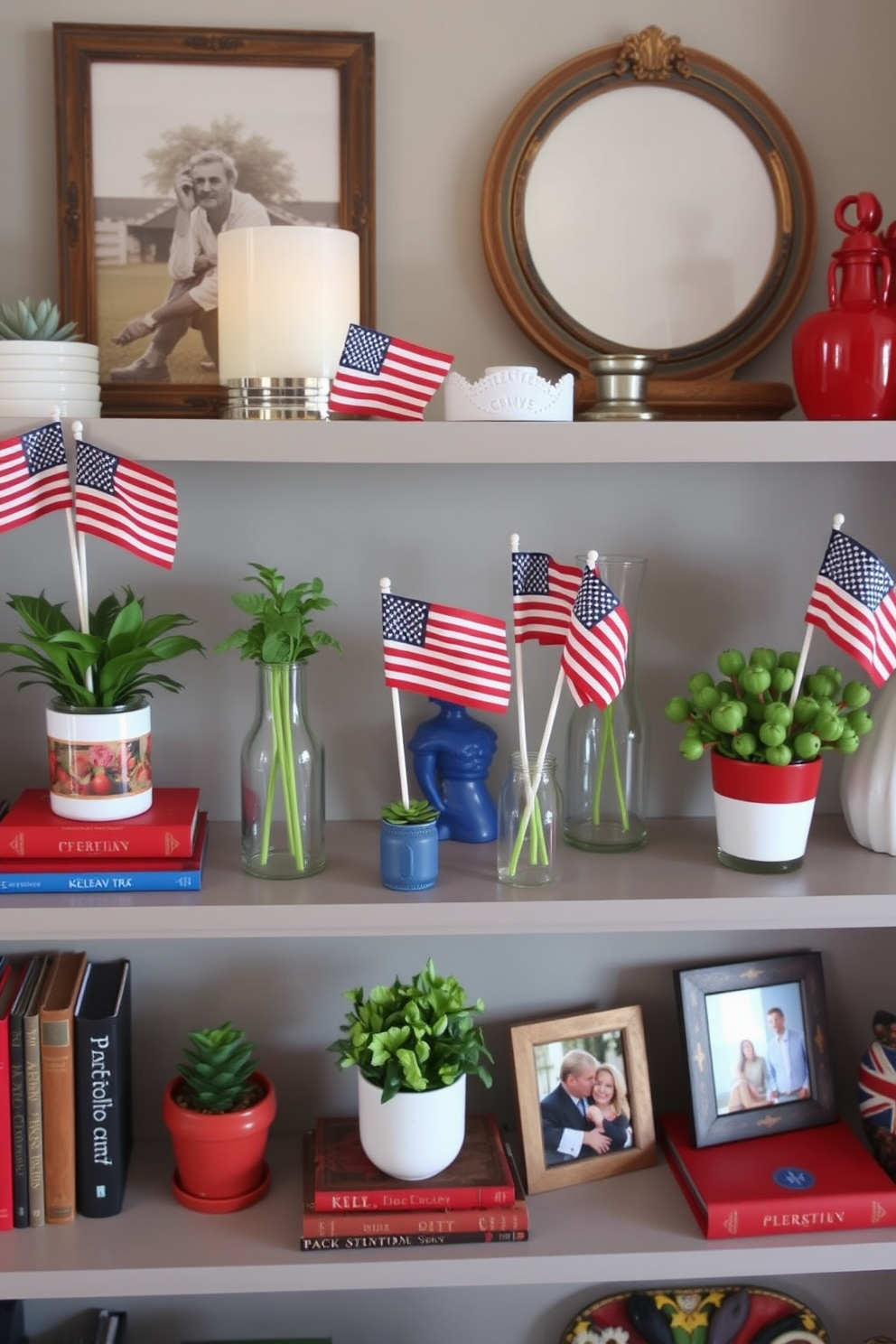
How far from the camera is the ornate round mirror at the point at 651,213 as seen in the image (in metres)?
1.35

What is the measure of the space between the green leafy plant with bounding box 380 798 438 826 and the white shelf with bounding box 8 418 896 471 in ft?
1.13

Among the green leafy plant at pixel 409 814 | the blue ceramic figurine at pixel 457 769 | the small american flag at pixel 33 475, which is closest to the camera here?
the small american flag at pixel 33 475

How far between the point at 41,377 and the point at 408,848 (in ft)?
1.86

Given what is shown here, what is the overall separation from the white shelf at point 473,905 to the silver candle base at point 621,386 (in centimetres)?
47

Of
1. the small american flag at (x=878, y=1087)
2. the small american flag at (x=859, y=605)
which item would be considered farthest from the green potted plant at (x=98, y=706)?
the small american flag at (x=878, y=1087)

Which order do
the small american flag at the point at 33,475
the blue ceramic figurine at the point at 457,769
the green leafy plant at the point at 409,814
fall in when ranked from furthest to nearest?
the blue ceramic figurine at the point at 457,769, the green leafy plant at the point at 409,814, the small american flag at the point at 33,475

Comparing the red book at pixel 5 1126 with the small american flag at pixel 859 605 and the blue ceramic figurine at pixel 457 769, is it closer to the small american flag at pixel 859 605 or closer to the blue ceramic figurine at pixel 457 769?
the blue ceramic figurine at pixel 457 769

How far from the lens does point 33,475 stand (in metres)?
1.20

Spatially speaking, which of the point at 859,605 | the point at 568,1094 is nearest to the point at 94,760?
the point at 568,1094

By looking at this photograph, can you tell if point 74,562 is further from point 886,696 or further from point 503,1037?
point 886,696

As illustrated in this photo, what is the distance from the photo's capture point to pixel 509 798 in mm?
1324

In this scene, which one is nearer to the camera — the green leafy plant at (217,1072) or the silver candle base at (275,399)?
the silver candle base at (275,399)

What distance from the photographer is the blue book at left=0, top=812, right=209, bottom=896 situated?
1.26m

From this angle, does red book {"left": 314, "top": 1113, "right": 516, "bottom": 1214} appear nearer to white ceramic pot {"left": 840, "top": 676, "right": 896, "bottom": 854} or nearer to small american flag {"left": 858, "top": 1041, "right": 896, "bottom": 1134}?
small american flag {"left": 858, "top": 1041, "right": 896, "bottom": 1134}
